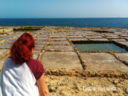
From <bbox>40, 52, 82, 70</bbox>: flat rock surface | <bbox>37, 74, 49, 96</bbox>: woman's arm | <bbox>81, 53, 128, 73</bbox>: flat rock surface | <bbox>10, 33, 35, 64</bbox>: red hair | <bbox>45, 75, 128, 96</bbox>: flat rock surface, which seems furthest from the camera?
<bbox>40, 52, 82, 70</bbox>: flat rock surface

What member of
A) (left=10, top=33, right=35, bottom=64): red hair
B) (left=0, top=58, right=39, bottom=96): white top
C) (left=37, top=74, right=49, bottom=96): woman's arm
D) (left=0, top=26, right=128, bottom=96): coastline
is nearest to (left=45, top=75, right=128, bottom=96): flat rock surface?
(left=0, top=26, right=128, bottom=96): coastline

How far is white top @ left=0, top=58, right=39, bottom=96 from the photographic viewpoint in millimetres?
1404

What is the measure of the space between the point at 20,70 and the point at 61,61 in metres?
2.81

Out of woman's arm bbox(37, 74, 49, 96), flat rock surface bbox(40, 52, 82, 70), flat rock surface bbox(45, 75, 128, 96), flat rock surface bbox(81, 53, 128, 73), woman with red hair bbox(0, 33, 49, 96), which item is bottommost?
flat rock surface bbox(45, 75, 128, 96)

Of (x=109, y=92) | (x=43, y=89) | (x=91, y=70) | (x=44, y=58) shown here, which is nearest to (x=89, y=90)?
(x=109, y=92)

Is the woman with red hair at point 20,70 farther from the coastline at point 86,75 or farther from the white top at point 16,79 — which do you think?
the coastline at point 86,75

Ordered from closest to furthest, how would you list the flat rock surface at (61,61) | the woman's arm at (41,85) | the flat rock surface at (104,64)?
the woman's arm at (41,85) < the flat rock surface at (104,64) < the flat rock surface at (61,61)

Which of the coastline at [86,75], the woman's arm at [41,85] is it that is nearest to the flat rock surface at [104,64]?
the coastline at [86,75]

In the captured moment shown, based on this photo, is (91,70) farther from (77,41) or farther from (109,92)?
(77,41)

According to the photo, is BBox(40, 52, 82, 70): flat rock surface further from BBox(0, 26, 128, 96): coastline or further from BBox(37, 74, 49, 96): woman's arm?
BBox(37, 74, 49, 96): woman's arm

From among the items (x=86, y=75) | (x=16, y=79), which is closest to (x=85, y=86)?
(x=86, y=75)

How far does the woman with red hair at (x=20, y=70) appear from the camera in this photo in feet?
4.49

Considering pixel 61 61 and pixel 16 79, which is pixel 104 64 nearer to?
pixel 61 61

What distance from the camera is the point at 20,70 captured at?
55.2 inches
